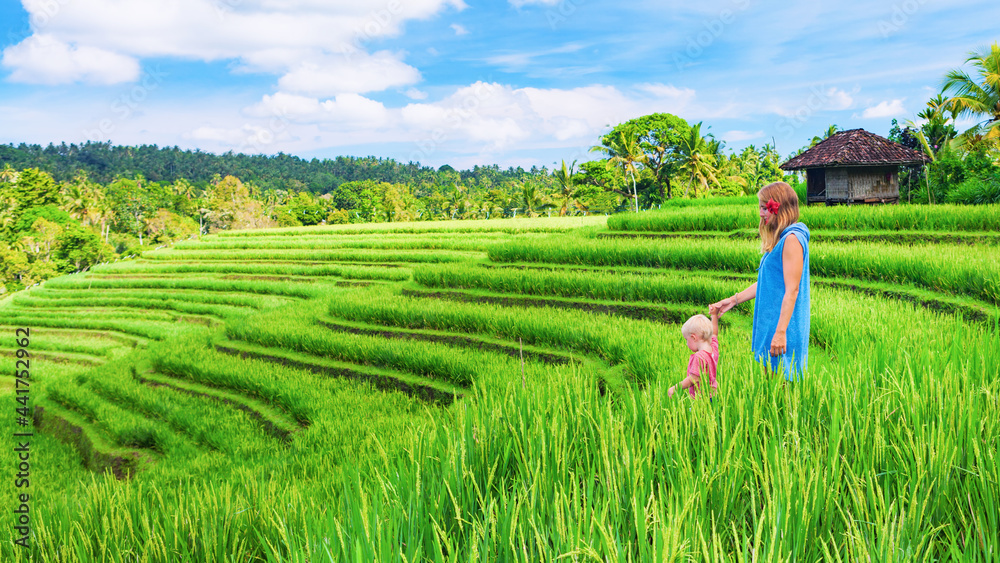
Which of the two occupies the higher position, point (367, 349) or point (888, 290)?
point (888, 290)

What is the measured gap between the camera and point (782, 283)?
307 centimetres

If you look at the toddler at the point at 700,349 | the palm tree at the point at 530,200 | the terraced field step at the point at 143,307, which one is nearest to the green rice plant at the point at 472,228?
the terraced field step at the point at 143,307

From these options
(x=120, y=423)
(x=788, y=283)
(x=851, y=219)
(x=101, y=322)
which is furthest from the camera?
(x=101, y=322)

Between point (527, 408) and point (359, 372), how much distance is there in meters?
6.31

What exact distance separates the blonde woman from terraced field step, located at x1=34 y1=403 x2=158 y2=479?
6674 millimetres

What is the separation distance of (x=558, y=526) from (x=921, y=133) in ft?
87.6

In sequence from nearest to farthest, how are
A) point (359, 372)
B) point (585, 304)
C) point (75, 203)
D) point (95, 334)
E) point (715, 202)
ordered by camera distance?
point (359, 372) < point (585, 304) < point (95, 334) < point (715, 202) < point (75, 203)

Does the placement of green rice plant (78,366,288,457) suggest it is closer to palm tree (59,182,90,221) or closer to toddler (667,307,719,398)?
toddler (667,307,719,398)

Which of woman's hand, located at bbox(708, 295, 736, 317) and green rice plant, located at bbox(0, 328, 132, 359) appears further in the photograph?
green rice plant, located at bbox(0, 328, 132, 359)

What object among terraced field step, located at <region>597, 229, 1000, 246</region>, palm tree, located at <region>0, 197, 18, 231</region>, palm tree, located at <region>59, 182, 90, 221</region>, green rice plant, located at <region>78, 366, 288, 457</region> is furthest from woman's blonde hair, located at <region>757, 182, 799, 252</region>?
palm tree, located at <region>59, 182, 90, 221</region>

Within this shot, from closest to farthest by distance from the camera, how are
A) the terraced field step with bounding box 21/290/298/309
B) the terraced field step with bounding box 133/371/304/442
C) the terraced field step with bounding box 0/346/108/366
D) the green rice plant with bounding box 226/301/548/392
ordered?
the terraced field step with bounding box 133/371/304/442 → the green rice plant with bounding box 226/301/548/392 → the terraced field step with bounding box 0/346/108/366 → the terraced field step with bounding box 21/290/298/309

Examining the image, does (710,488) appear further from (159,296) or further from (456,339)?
(159,296)

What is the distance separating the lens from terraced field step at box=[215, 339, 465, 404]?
711 centimetres

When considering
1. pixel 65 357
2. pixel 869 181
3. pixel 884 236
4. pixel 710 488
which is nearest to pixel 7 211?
pixel 65 357
